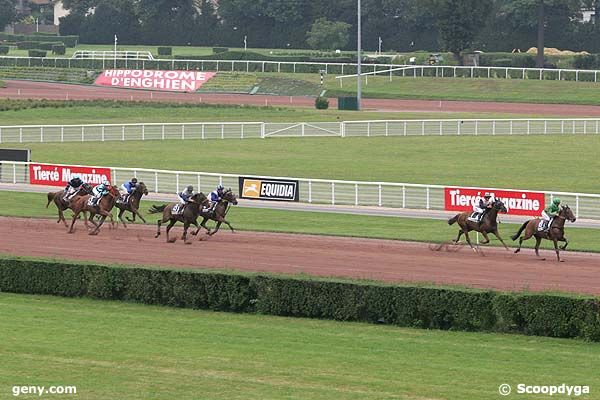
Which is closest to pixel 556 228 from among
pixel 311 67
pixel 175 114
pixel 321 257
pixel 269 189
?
pixel 321 257

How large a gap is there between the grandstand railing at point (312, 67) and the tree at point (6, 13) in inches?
1270

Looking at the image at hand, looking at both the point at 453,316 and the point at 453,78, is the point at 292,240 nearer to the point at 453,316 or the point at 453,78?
the point at 453,316

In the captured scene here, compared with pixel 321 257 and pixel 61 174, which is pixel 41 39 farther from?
pixel 321 257

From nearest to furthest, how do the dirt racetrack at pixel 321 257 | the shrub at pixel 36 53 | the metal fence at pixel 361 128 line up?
the dirt racetrack at pixel 321 257 < the metal fence at pixel 361 128 < the shrub at pixel 36 53

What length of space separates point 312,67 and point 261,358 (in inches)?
2576

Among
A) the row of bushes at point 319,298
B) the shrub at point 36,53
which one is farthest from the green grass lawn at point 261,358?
the shrub at point 36,53

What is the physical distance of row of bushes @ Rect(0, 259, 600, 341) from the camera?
714 inches

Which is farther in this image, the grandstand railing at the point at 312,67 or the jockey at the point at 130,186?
the grandstand railing at the point at 312,67

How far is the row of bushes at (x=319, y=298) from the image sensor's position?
714 inches

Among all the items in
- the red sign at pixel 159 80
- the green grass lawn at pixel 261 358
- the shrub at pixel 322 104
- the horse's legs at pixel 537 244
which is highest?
the red sign at pixel 159 80

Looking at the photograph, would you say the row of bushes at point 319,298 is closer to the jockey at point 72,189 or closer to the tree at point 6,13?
the jockey at point 72,189

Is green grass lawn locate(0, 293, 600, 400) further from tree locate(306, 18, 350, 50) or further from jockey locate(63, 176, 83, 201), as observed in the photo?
tree locate(306, 18, 350, 50)

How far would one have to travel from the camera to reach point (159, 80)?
254 feet

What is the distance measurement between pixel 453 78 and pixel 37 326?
58.4 m
